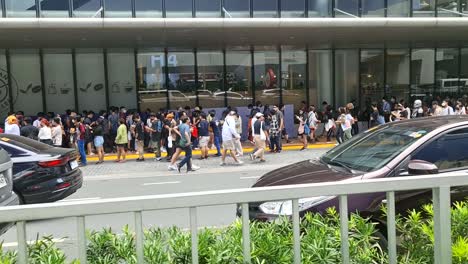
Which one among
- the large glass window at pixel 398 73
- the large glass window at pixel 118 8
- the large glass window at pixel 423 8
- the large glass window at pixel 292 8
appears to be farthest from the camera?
the large glass window at pixel 398 73

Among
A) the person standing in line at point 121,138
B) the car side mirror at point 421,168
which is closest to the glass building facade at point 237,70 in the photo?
the person standing in line at point 121,138

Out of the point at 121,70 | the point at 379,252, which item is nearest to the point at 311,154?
the point at 121,70

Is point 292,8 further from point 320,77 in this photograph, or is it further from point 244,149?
point 244,149

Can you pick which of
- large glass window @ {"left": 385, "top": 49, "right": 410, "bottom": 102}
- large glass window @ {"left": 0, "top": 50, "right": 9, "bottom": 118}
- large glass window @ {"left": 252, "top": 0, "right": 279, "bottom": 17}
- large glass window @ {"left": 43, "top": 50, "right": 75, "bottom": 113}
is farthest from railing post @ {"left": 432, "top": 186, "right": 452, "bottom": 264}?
large glass window @ {"left": 385, "top": 49, "right": 410, "bottom": 102}

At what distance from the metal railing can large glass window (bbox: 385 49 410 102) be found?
20500mm

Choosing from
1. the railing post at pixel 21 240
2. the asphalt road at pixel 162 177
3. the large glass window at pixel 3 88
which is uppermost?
the large glass window at pixel 3 88

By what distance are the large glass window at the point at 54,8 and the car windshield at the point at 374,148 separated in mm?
12291

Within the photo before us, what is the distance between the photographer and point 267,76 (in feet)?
68.1

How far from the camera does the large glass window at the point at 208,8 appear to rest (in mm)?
16312

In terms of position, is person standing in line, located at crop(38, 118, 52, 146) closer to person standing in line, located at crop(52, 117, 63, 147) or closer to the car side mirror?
person standing in line, located at crop(52, 117, 63, 147)

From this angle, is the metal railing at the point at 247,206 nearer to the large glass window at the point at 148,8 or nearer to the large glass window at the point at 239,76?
the large glass window at the point at 148,8

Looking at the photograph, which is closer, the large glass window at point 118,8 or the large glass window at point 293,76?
the large glass window at point 118,8

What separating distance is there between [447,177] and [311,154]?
12.9 meters

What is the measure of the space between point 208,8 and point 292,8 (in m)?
3.31
